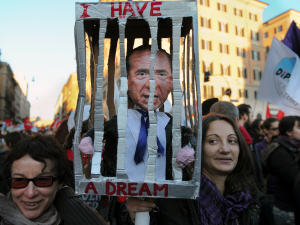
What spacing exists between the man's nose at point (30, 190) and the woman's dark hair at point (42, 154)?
0.14 meters

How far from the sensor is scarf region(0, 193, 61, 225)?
1.70 meters

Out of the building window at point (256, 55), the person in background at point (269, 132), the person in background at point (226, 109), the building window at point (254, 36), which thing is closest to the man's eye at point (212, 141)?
the person in background at point (226, 109)

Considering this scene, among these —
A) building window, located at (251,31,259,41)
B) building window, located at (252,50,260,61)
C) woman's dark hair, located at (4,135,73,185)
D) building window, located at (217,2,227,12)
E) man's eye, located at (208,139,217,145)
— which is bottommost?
woman's dark hair, located at (4,135,73,185)

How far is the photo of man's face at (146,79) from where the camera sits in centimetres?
163

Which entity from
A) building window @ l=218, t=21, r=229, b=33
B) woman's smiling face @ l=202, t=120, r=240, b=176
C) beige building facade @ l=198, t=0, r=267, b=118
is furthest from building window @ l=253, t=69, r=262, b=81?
woman's smiling face @ l=202, t=120, r=240, b=176

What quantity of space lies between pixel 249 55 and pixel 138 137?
36.7m

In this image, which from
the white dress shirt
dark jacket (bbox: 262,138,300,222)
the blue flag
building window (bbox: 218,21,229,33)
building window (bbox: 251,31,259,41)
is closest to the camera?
the white dress shirt

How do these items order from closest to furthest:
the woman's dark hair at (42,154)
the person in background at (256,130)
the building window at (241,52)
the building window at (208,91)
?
the woman's dark hair at (42,154) < the person in background at (256,130) < the building window at (208,91) < the building window at (241,52)

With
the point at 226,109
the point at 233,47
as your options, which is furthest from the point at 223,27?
the point at 226,109

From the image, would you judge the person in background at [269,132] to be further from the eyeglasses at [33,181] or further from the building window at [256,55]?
the building window at [256,55]

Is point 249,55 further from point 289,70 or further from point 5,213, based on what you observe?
point 5,213

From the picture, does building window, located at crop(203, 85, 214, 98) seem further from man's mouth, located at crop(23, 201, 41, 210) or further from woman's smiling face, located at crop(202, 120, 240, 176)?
man's mouth, located at crop(23, 201, 41, 210)

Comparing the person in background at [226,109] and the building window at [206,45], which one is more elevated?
the building window at [206,45]

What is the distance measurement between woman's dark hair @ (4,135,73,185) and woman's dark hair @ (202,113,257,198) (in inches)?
38.9
